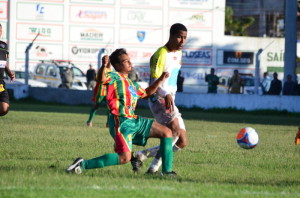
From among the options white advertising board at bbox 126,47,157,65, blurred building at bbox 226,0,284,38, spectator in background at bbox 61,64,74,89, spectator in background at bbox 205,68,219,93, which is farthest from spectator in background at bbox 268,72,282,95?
blurred building at bbox 226,0,284,38

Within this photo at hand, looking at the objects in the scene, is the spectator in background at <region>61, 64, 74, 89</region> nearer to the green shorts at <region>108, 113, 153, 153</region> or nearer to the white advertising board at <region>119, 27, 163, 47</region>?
the white advertising board at <region>119, 27, 163, 47</region>

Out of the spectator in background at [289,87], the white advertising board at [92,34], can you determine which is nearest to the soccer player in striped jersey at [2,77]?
the spectator in background at [289,87]

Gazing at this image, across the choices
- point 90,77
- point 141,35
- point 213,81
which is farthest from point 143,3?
point 213,81

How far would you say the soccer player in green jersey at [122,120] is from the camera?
7.98m

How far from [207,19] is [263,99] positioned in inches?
764

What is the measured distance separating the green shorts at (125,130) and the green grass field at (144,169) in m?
0.38

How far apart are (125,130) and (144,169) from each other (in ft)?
4.87

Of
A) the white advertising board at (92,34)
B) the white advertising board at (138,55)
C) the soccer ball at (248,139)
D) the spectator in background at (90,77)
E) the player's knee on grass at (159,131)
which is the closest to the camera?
the player's knee on grass at (159,131)

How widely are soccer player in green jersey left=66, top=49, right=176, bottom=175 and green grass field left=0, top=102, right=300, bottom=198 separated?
0.22 metres

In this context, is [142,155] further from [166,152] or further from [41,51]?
[41,51]

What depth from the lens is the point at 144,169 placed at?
30.6 feet

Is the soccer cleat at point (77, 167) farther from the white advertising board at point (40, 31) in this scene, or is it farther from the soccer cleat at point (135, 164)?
the white advertising board at point (40, 31)

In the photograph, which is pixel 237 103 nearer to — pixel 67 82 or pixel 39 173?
pixel 67 82

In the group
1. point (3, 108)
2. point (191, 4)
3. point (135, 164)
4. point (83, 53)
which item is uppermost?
point (191, 4)
